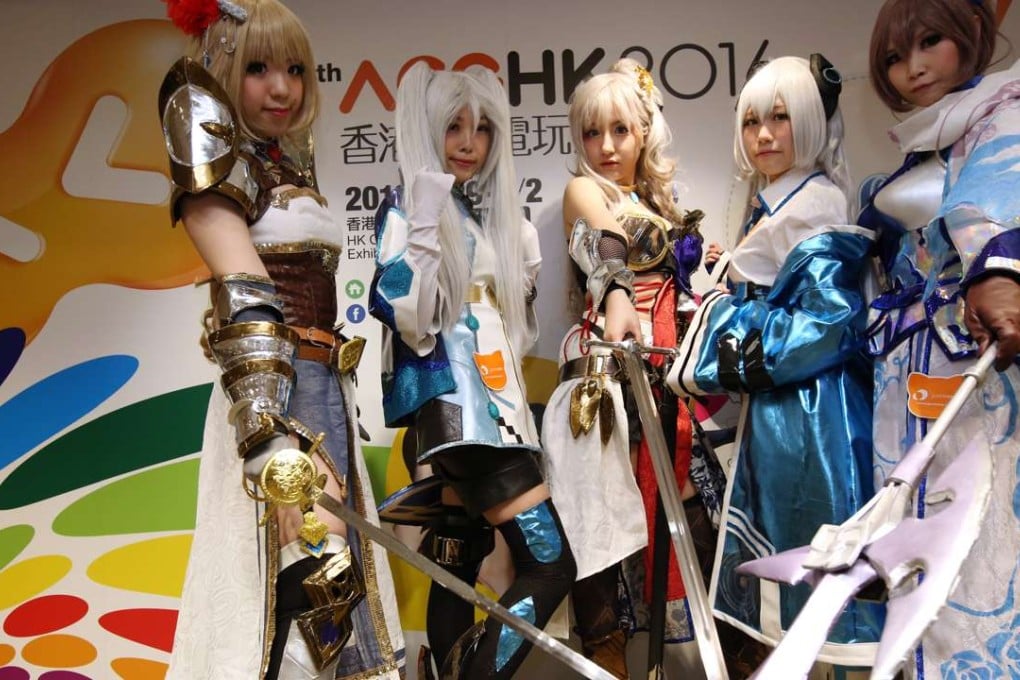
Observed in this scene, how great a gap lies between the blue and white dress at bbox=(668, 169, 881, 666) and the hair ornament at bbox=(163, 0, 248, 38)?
4.57 feet

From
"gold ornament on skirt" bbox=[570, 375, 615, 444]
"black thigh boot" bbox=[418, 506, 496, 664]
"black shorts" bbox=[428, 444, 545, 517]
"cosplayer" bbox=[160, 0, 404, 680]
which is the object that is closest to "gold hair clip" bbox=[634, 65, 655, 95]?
"gold ornament on skirt" bbox=[570, 375, 615, 444]

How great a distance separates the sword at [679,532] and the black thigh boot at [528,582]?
45cm

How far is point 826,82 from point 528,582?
1.58m

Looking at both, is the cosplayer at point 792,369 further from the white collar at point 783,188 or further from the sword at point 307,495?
the sword at point 307,495

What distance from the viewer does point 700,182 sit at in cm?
327

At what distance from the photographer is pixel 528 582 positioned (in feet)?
7.65

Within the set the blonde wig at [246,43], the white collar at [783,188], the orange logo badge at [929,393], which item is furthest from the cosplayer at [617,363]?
the blonde wig at [246,43]

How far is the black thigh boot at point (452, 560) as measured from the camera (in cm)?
249

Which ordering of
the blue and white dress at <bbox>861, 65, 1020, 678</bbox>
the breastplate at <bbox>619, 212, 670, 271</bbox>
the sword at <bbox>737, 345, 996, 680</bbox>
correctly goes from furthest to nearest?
1. the breastplate at <bbox>619, 212, 670, 271</bbox>
2. the blue and white dress at <bbox>861, 65, 1020, 678</bbox>
3. the sword at <bbox>737, 345, 996, 680</bbox>

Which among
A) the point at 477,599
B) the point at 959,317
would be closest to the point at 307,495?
the point at 477,599

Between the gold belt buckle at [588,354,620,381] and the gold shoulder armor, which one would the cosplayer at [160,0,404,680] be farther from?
the gold belt buckle at [588,354,620,381]

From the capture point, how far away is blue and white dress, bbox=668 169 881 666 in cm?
229

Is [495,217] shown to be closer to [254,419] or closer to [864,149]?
[254,419]

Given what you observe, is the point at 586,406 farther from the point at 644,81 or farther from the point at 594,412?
the point at 644,81
